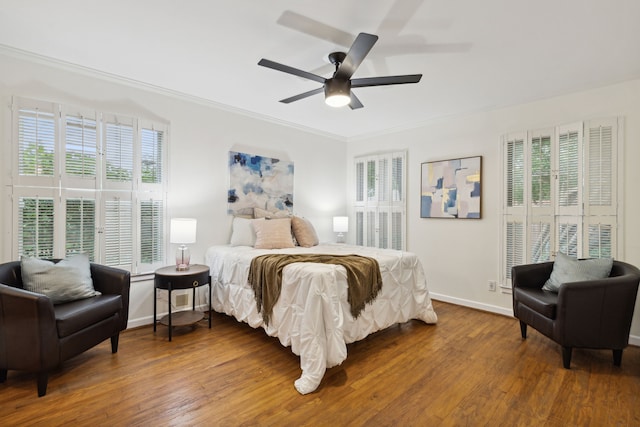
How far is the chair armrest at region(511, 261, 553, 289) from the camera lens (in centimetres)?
309

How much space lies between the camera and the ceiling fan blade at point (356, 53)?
185cm

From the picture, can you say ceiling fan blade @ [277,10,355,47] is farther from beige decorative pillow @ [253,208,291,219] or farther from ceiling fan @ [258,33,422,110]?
beige decorative pillow @ [253,208,291,219]

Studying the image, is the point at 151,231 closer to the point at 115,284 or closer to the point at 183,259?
the point at 183,259

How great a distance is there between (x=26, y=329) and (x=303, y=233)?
2.61 meters

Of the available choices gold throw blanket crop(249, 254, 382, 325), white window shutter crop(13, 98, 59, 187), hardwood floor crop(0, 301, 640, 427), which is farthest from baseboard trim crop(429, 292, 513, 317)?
white window shutter crop(13, 98, 59, 187)

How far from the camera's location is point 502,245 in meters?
3.73

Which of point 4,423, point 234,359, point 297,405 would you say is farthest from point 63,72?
point 297,405

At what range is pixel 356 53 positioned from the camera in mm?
2033

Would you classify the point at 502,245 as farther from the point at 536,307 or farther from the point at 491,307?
the point at 536,307

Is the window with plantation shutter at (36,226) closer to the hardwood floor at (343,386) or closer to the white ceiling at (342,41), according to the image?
the hardwood floor at (343,386)

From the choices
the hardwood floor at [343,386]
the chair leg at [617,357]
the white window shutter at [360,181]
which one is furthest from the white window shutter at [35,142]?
the chair leg at [617,357]

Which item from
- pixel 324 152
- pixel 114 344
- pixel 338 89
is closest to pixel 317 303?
pixel 338 89

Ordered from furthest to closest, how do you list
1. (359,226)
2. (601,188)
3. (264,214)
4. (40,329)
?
(359,226) < (264,214) < (601,188) < (40,329)

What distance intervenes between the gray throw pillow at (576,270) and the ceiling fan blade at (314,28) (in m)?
2.70
